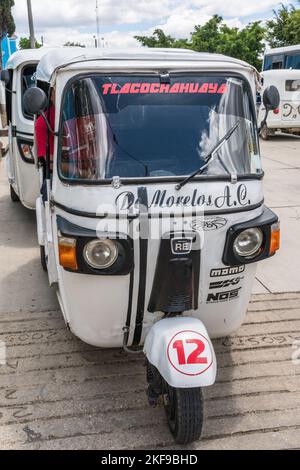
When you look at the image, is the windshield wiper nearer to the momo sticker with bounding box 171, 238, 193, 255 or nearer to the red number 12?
the momo sticker with bounding box 171, 238, 193, 255

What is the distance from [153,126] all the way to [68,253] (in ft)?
3.37

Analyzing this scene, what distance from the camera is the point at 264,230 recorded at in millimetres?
3170

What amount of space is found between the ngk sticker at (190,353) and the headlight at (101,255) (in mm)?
611

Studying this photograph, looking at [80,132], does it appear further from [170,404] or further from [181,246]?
[170,404]

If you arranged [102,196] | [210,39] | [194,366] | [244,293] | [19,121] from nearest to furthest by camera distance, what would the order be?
[194,366] < [102,196] < [244,293] < [19,121] < [210,39]

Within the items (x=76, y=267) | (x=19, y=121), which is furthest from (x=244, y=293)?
(x=19, y=121)

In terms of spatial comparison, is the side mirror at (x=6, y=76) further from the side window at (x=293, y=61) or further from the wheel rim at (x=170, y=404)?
the side window at (x=293, y=61)

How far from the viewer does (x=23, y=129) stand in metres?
6.76

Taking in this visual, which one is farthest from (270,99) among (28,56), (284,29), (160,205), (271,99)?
(284,29)

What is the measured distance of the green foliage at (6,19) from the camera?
28945 millimetres

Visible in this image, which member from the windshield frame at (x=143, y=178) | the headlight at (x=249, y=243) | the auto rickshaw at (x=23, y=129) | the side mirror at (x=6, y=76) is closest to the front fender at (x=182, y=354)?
the headlight at (x=249, y=243)

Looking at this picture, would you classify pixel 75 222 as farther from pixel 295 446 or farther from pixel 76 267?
pixel 295 446

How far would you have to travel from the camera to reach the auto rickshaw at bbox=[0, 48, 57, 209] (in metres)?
6.75

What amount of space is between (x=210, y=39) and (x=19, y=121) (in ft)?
114
